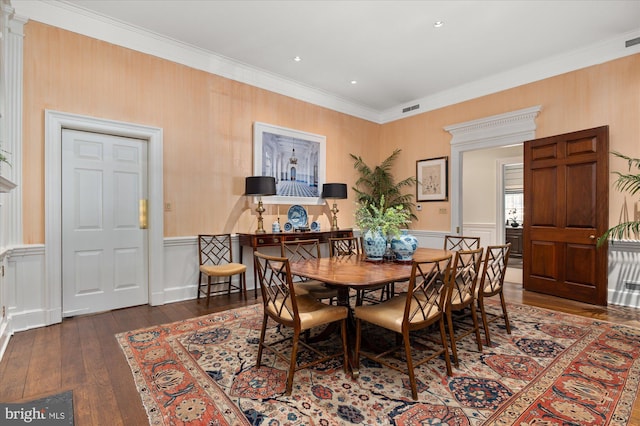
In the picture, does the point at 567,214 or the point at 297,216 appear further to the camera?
the point at 297,216

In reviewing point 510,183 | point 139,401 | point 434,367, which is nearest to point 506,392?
point 434,367

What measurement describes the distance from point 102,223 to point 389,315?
3316 mm

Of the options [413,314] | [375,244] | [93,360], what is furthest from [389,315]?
[93,360]

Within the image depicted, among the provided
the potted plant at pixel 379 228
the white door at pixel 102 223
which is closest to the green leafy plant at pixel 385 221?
the potted plant at pixel 379 228

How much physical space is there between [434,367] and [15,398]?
107 inches

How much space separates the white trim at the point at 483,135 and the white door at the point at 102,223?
15.4 ft

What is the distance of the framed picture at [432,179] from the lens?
18.5ft

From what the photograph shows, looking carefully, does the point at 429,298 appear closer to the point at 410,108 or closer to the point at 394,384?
the point at 394,384

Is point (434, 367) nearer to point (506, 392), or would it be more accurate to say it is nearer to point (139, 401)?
point (506, 392)

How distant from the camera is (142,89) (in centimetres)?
383

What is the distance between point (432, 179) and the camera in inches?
229

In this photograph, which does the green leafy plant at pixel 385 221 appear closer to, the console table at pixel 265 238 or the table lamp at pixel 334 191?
the console table at pixel 265 238

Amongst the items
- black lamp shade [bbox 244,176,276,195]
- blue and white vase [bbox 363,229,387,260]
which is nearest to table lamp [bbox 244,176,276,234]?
black lamp shade [bbox 244,176,276,195]

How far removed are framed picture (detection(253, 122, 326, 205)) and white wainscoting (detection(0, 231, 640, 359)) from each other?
111cm
